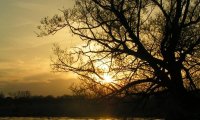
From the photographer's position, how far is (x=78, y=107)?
242 ft

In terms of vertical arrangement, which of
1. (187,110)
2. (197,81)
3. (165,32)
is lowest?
(187,110)

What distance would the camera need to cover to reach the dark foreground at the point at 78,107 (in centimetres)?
2467

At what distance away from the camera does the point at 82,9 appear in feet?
82.8

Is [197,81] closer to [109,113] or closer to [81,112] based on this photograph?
[109,113]

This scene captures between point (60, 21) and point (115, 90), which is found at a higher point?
point (60, 21)

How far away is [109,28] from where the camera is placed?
24469 millimetres

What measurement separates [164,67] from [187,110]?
2.67 meters

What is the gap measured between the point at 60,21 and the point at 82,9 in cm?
137

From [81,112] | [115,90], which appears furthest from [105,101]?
[81,112]

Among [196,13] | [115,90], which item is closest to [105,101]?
[115,90]

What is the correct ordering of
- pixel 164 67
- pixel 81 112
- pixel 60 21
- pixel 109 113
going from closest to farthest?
1. pixel 164 67
2. pixel 60 21
3. pixel 109 113
4. pixel 81 112

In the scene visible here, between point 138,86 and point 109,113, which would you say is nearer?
point 138,86

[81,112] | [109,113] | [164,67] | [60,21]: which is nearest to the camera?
[164,67]

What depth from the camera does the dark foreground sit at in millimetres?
24672
